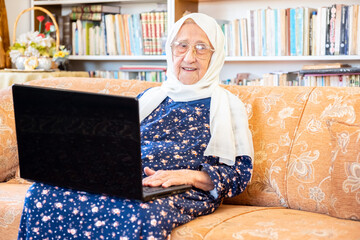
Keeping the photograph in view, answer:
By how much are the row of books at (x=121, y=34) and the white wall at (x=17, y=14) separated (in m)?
0.38

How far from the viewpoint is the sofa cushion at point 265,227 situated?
58.4 inches

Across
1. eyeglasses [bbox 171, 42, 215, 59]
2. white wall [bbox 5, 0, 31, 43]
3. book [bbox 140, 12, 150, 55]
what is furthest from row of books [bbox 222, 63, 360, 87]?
white wall [bbox 5, 0, 31, 43]

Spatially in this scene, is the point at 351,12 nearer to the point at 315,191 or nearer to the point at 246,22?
the point at 246,22

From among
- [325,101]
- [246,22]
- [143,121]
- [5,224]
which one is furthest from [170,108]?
[246,22]

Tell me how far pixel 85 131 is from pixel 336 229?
79cm

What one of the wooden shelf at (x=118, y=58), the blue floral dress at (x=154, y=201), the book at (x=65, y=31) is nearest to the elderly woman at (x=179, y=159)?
the blue floral dress at (x=154, y=201)

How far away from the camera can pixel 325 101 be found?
1885mm

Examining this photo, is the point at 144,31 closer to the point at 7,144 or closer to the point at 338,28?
the point at 338,28

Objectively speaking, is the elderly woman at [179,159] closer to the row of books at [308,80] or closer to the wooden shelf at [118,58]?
the row of books at [308,80]

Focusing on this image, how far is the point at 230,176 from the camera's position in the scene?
67.4 inches

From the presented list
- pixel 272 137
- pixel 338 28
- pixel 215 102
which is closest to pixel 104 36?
pixel 338 28

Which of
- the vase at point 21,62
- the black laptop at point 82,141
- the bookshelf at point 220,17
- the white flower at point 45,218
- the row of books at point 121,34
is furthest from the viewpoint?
the row of books at point 121,34

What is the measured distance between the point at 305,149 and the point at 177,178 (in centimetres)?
52

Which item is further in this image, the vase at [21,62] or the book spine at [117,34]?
the book spine at [117,34]
